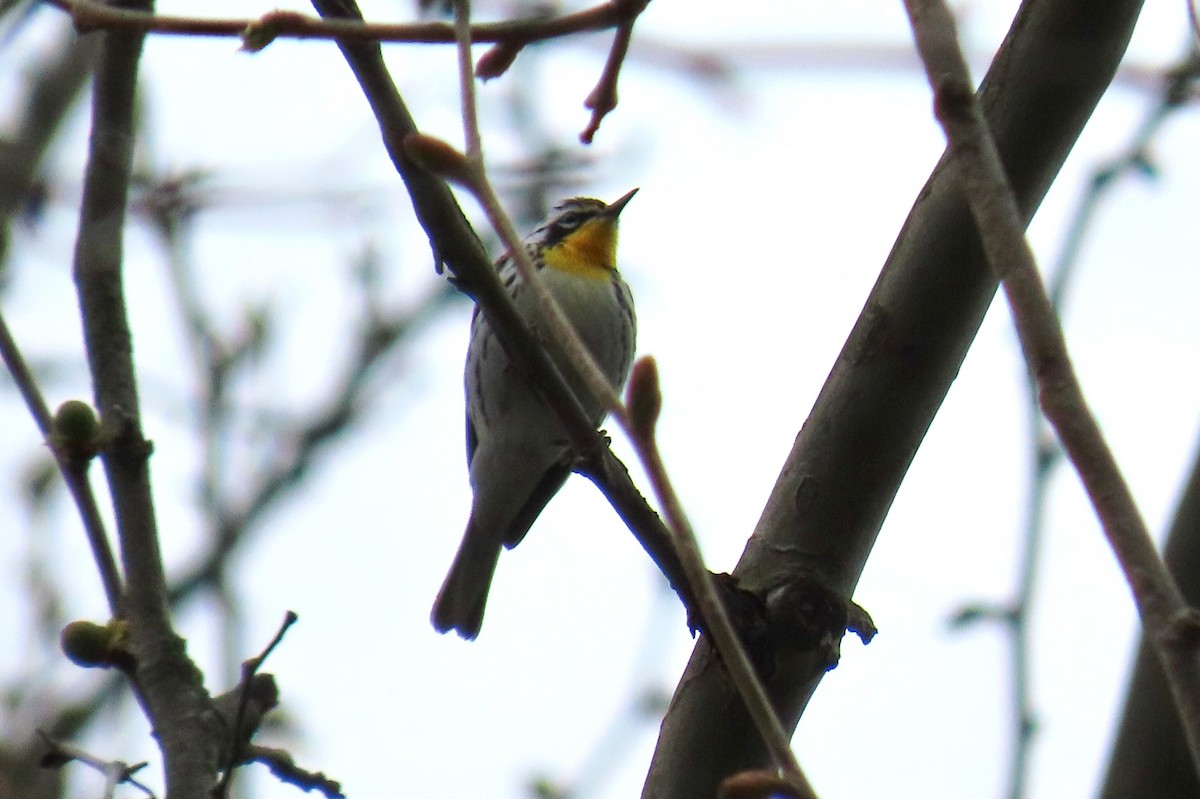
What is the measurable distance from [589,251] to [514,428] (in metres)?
1.21

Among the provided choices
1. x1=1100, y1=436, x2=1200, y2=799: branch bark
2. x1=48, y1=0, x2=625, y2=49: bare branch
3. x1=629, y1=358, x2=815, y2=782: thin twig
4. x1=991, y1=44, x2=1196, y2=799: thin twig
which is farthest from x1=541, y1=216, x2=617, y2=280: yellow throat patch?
x1=629, y1=358, x2=815, y2=782: thin twig

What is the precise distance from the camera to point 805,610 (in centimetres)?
279

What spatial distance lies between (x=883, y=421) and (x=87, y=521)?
55.9 inches

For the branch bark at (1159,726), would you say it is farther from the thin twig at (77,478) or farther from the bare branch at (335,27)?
the thin twig at (77,478)

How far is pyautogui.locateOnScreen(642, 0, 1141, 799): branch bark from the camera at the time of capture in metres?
2.72

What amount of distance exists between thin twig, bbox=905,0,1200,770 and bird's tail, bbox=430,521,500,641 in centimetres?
486


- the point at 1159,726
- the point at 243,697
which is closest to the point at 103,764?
the point at 243,697

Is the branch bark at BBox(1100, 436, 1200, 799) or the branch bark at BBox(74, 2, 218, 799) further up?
the branch bark at BBox(74, 2, 218, 799)

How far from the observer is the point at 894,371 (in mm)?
2783

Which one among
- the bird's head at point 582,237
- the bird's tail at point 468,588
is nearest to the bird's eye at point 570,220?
the bird's head at point 582,237

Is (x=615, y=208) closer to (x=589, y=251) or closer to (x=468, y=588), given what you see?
(x=589, y=251)

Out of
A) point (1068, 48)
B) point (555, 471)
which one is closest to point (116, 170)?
point (1068, 48)

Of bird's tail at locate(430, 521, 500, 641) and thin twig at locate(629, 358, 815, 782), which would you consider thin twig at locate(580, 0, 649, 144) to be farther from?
bird's tail at locate(430, 521, 500, 641)

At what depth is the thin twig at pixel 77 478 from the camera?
258 cm
